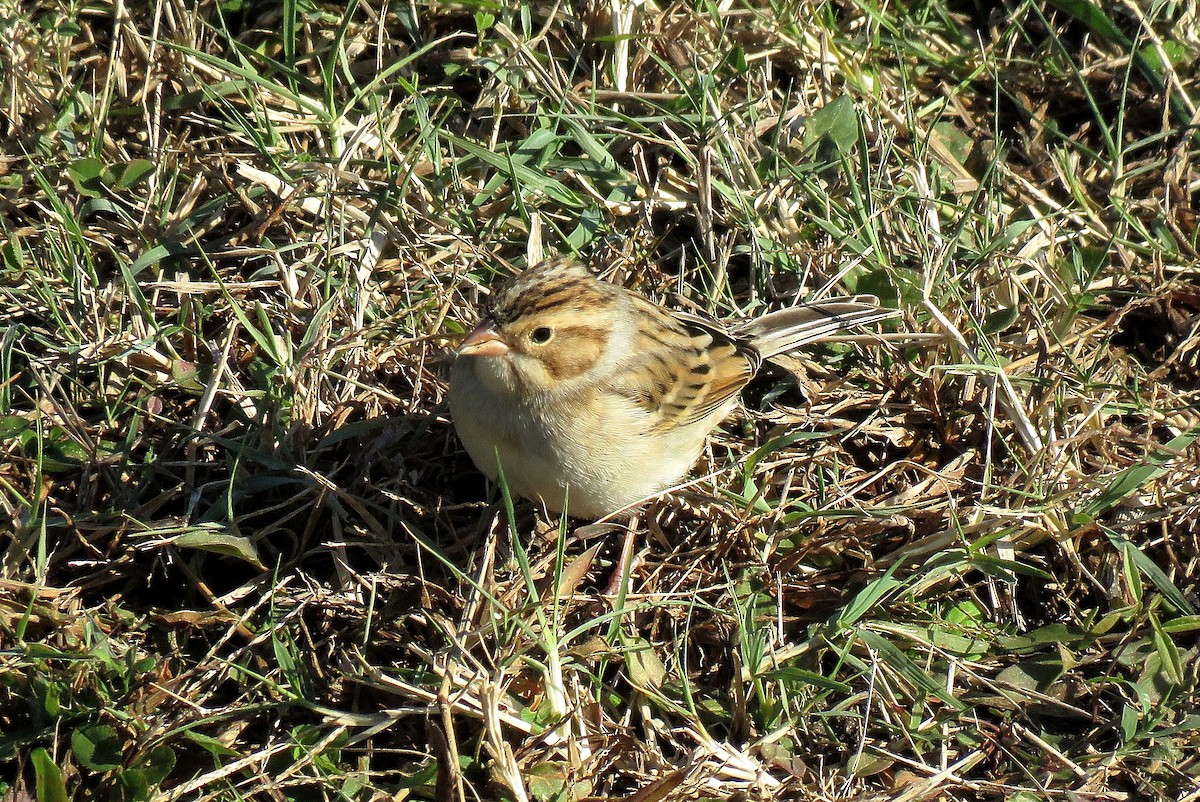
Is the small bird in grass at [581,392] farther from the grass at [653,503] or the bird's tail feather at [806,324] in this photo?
the grass at [653,503]

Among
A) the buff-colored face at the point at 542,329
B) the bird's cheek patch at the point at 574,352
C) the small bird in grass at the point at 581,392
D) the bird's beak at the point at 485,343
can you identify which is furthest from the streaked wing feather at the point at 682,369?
the bird's beak at the point at 485,343

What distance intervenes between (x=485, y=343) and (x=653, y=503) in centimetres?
97

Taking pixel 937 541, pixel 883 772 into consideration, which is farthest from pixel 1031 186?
pixel 883 772

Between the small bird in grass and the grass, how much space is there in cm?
28

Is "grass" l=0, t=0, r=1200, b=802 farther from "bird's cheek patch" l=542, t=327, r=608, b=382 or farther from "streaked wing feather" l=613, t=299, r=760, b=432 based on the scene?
"bird's cheek patch" l=542, t=327, r=608, b=382

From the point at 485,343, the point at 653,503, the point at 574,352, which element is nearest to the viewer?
the point at 485,343

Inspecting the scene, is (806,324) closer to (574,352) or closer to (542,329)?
(574,352)

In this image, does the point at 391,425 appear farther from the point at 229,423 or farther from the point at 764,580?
the point at 764,580

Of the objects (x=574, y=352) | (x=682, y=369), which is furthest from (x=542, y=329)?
(x=682, y=369)

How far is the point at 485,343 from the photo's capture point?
4.25 meters

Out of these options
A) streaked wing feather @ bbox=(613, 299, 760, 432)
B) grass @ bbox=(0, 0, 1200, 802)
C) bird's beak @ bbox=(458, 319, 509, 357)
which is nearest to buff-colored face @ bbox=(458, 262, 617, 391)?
bird's beak @ bbox=(458, 319, 509, 357)

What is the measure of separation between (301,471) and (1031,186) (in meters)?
3.41

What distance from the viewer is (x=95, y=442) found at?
Result: 14.9 ft

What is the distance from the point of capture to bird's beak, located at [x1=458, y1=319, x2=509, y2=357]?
4.21 meters
